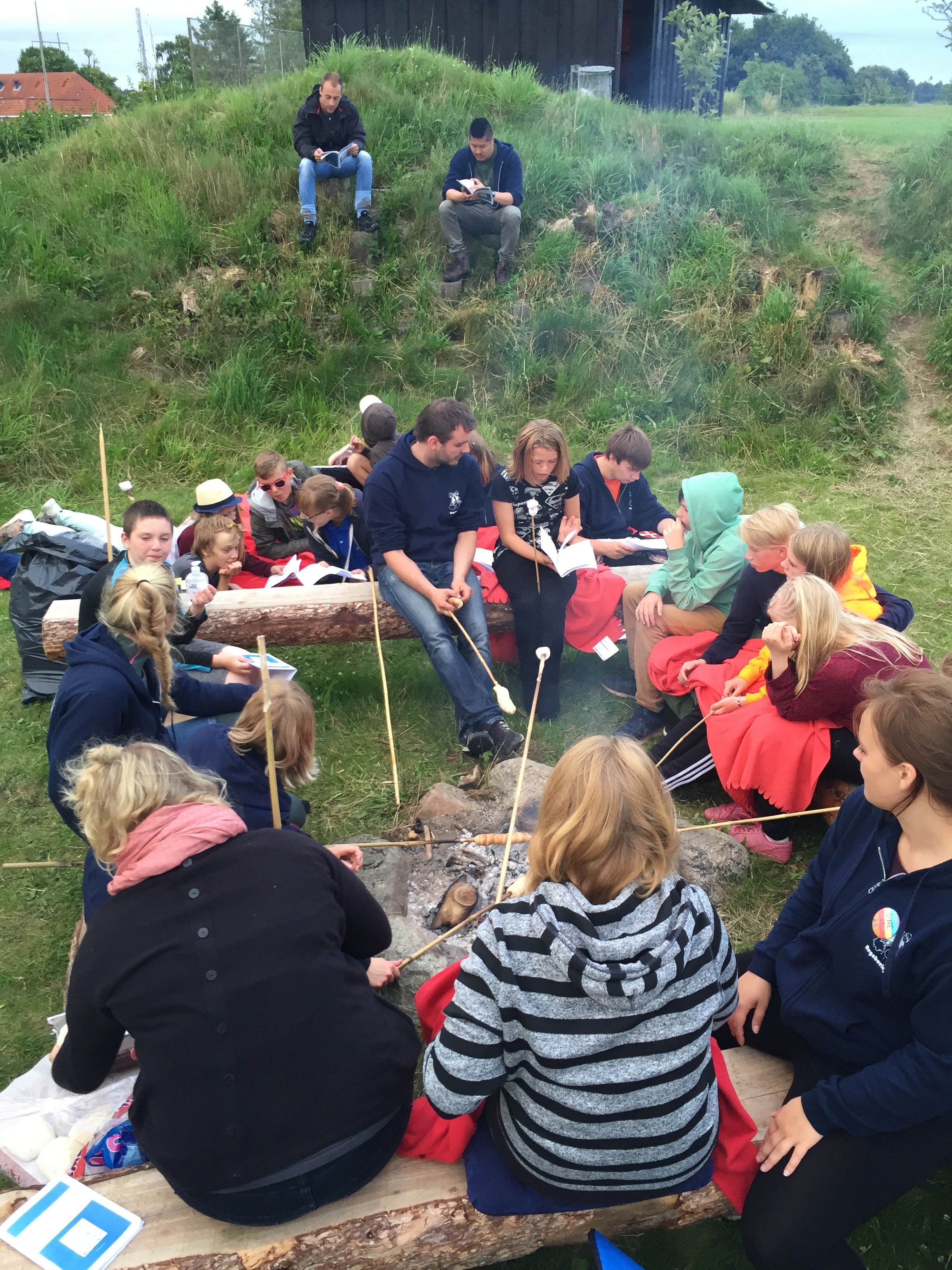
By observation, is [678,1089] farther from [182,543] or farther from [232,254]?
[232,254]

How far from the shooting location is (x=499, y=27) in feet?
38.8

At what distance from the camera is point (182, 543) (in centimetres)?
490

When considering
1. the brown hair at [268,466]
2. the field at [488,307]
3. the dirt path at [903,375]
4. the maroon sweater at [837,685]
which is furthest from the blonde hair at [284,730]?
the dirt path at [903,375]

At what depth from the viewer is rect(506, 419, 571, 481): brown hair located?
4418 mm

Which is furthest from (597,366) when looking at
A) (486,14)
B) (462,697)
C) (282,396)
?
(486,14)

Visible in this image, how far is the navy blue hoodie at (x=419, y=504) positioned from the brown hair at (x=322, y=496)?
544mm

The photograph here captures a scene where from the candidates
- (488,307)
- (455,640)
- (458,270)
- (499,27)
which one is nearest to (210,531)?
(455,640)

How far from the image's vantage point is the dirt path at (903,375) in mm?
7098

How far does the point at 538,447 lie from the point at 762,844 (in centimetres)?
214

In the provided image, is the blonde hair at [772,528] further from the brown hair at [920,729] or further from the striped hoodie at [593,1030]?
the striped hoodie at [593,1030]

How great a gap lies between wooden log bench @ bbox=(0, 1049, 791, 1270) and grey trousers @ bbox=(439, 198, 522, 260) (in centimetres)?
815

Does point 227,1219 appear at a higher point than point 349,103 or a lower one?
lower

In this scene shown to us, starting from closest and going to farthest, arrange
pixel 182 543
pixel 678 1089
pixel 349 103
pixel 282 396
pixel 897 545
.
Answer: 1. pixel 678 1089
2. pixel 182 543
3. pixel 897 545
4. pixel 282 396
5. pixel 349 103

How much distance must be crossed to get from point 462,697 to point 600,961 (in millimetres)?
2577
